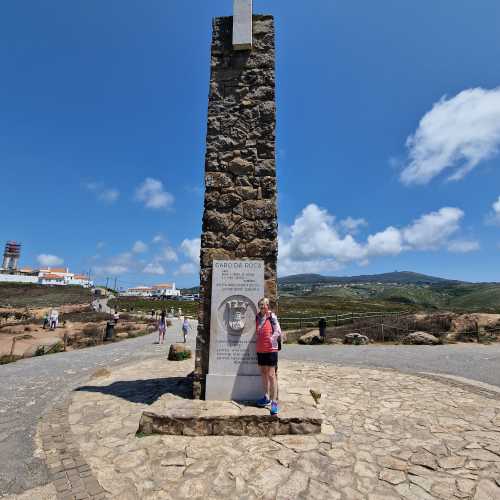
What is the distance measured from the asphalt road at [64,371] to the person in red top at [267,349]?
3010 mm

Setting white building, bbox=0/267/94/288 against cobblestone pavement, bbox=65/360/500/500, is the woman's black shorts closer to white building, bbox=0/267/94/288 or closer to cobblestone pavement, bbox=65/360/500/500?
cobblestone pavement, bbox=65/360/500/500

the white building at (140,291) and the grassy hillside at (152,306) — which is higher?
the white building at (140,291)

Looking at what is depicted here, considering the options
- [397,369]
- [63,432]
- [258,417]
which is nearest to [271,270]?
[258,417]

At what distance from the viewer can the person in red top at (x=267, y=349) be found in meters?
5.08

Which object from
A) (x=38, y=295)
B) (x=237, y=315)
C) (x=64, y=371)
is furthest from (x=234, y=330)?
(x=38, y=295)

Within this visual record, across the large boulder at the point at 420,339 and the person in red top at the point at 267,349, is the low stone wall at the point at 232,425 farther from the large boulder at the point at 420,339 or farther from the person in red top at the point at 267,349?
the large boulder at the point at 420,339

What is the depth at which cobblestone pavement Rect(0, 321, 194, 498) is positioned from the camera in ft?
12.1

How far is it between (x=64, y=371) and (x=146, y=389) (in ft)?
12.4

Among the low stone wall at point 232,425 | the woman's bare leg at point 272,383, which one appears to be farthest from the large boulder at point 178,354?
the woman's bare leg at point 272,383

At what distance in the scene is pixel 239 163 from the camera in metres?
6.18

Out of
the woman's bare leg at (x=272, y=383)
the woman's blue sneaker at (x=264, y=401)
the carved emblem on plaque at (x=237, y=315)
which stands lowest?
the woman's blue sneaker at (x=264, y=401)

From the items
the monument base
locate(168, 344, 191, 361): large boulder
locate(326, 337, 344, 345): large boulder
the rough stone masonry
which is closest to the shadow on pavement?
the monument base

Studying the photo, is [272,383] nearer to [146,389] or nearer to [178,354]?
[146,389]

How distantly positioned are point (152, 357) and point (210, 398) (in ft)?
23.1
